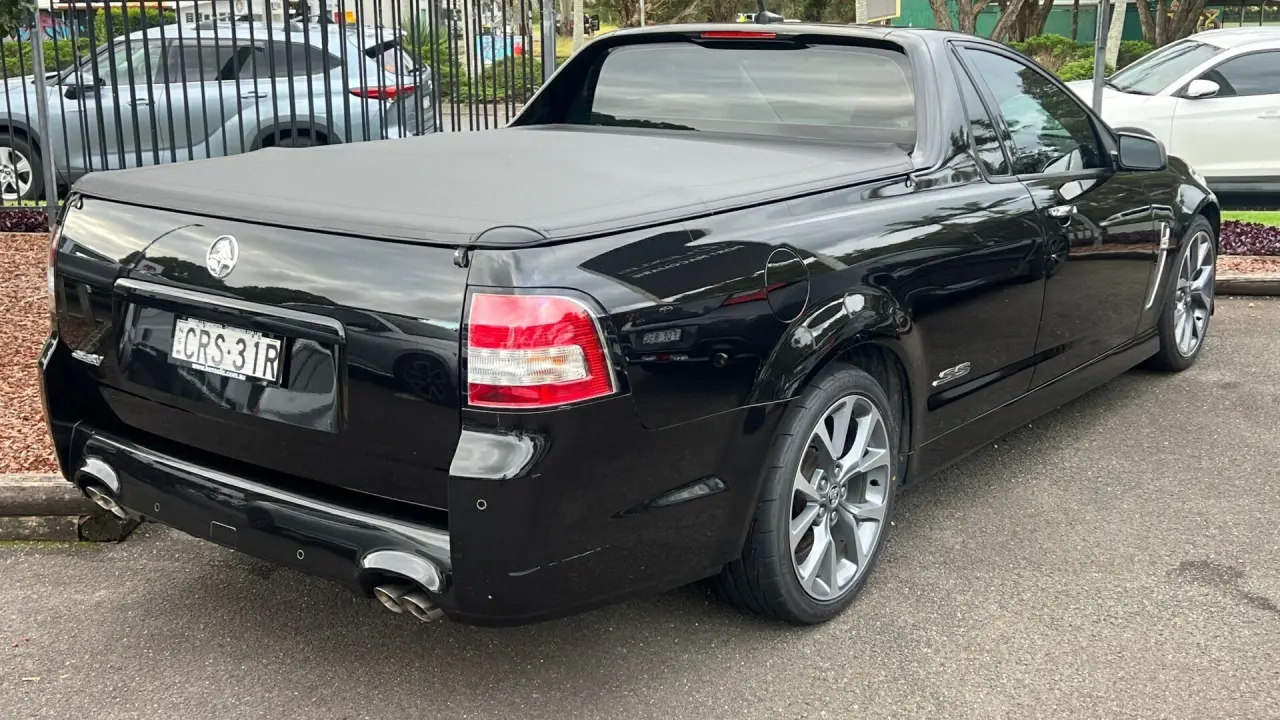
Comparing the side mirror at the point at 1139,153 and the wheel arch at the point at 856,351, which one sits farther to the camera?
the side mirror at the point at 1139,153

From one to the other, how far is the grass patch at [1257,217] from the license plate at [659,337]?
8.20 meters

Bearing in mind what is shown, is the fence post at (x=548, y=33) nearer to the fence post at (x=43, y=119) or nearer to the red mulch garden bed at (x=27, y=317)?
the fence post at (x=43, y=119)

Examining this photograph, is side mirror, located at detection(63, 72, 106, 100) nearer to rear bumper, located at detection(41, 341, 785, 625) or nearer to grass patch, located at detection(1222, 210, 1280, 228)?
Result: rear bumper, located at detection(41, 341, 785, 625)

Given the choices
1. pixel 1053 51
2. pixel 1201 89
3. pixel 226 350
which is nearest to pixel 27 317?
pixel 226 350

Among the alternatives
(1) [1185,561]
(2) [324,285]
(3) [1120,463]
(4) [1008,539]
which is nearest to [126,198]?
(2) [324,285]

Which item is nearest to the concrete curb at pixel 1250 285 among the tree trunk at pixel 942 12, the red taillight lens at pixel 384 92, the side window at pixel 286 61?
the red taillight lens at pixel 384 92

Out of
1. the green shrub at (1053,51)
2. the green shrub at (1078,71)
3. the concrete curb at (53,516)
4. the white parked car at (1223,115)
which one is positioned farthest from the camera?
the green shrub at (1053,51)

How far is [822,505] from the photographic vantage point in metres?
3.24

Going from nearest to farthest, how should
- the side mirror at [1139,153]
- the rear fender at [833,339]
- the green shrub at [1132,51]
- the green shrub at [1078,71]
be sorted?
the rear fender at [833,339], the side mirror at [1139,153], the green shrub at [1078,71], the green shrub at [1132,51]

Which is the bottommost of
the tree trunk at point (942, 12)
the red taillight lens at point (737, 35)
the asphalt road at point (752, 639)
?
the asphalt road at point (752, 639)

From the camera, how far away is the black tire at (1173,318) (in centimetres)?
525

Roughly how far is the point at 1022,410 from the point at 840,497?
119 centimetres

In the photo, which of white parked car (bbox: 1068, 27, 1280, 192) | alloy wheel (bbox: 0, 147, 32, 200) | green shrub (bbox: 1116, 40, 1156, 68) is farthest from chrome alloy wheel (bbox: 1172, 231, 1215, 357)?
green shrub (bbox: 1116, 40, 1156, 68)

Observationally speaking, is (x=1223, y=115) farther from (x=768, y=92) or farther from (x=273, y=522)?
(x=273, y=522)
